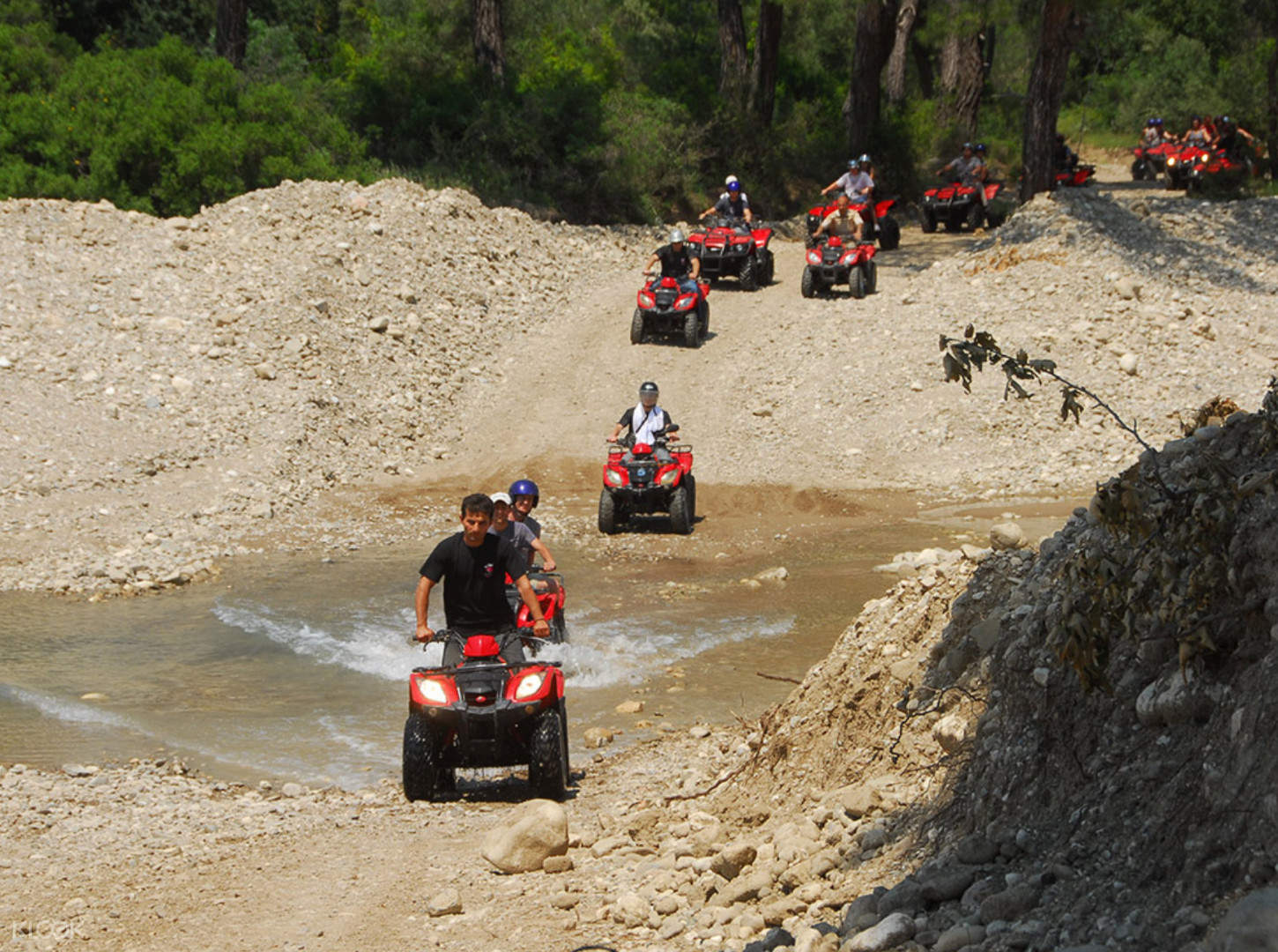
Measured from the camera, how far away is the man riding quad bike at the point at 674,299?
21.0 meters

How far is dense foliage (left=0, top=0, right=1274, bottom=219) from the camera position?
25.8 m

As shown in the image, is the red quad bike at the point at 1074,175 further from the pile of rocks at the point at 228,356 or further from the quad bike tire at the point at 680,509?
the quad bike tire at the point at 680,509

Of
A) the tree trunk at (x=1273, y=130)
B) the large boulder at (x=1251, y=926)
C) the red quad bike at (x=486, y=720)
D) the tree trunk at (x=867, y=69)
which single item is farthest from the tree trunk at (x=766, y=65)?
the large boulder at (x=1251, y=926)

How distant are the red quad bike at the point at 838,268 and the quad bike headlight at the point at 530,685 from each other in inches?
639

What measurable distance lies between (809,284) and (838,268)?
0.51 metres

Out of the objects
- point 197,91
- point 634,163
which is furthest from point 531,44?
point 197,91

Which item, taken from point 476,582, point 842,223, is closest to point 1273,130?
point 842,223

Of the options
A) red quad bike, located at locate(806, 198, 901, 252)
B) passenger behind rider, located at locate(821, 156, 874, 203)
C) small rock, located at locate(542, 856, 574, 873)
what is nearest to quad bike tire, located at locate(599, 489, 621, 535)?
small rock, located at locate(542, 856, 574, 873)

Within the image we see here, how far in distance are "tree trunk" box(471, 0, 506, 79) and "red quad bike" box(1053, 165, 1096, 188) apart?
12081 mm

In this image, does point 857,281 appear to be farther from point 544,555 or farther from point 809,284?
point 544,555

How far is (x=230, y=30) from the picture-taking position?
30.3 meters

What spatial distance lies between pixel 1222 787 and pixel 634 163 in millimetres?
27025

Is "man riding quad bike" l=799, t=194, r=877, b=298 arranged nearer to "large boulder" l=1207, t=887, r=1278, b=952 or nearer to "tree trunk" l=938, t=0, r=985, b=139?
"tree trunk" l=938, t=0, r=985, b=139

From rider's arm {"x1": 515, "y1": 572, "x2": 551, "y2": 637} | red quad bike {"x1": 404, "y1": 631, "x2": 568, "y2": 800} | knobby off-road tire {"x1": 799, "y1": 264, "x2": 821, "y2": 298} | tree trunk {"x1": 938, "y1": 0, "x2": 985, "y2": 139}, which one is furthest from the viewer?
tree trunk {"x1": 938, "y1": 0, "x2": 985, "y2": 139}
